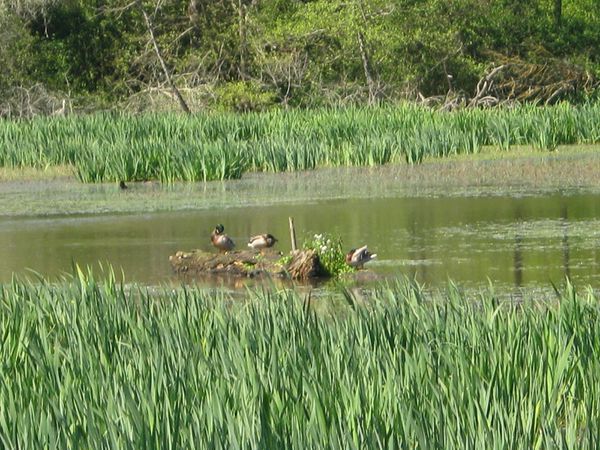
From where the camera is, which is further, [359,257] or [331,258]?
[331,258]

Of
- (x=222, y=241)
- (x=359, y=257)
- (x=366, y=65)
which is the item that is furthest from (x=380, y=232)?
(x=366, y=65)

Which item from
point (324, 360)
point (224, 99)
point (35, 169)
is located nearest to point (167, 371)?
point (324, 360)

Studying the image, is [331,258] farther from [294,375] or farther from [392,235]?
[294,375]

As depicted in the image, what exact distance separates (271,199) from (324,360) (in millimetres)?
9996

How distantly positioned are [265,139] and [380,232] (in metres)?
7.00

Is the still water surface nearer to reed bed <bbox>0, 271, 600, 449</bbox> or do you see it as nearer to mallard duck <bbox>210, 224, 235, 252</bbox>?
mallard duck <bbox>210, 224, 235, 252</bbox>

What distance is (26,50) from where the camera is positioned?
2922 centimetres

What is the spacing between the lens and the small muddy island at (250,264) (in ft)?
30.6

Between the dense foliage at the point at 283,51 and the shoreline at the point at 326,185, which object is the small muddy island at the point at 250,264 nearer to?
the shoreline at the point at 326,185

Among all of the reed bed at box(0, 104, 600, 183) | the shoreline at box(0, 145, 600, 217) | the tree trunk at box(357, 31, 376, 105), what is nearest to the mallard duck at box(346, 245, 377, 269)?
the shoreline at box(0, 145, 600, 217)

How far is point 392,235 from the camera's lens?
11.6 meters

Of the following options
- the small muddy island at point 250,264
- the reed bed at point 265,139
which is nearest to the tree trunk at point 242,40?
the reed bed at point 265,139

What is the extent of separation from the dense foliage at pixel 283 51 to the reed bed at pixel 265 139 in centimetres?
647

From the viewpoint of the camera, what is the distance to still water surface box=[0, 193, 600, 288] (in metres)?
9.54
